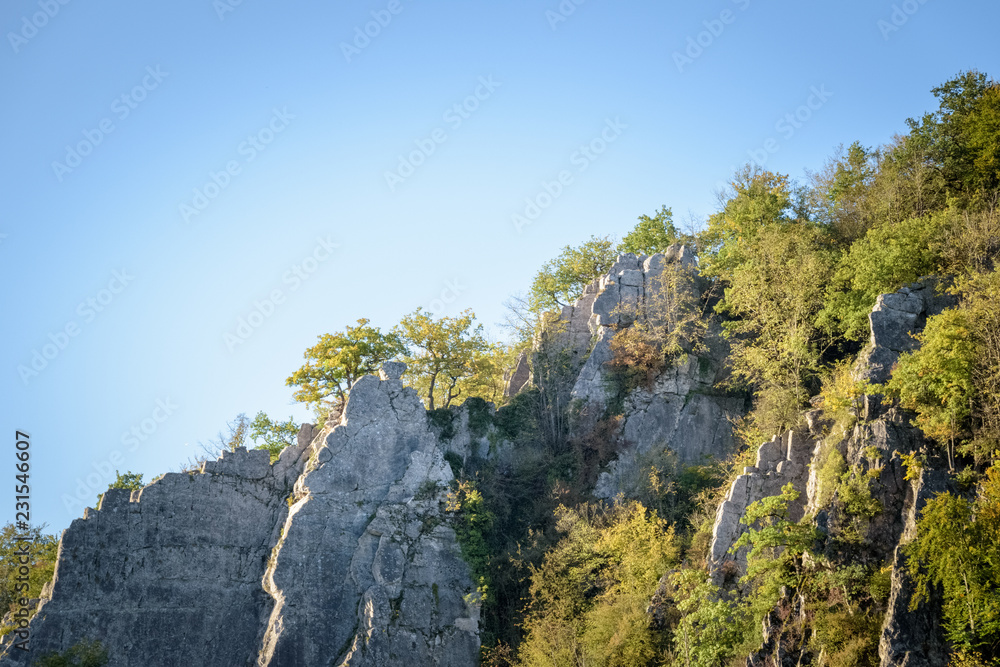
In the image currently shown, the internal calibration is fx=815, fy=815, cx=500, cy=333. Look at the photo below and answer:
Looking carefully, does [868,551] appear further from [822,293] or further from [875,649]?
[822,293]

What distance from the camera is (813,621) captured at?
23625mm

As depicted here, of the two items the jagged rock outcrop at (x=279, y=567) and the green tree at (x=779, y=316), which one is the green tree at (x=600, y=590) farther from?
the green tree at (x=779, y=316)

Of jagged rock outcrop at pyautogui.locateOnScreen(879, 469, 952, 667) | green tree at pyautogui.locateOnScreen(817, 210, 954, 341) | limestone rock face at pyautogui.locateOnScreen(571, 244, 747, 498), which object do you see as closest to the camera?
jagged rock outcrop at pyautogui.locateOnScreen(879, 469, 952, 667)

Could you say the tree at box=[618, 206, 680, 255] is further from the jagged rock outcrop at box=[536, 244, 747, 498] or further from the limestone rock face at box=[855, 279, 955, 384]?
the limestone rock face at box=[855, 279, 955, 384]

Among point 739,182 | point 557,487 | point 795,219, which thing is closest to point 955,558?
point 557,487

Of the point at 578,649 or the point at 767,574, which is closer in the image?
the point at 767,574

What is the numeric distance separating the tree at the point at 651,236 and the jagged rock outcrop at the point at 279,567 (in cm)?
1966

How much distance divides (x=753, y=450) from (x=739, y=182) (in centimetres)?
1545

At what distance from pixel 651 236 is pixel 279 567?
2780cm

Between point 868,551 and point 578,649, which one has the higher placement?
point 868,551

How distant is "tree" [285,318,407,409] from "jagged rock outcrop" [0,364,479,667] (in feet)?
12.9

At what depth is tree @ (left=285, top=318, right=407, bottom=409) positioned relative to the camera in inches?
1480

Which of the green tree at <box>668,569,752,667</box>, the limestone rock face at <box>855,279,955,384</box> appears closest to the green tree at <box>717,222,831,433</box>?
the limestone rock face at <box>855,279,955,384</box>

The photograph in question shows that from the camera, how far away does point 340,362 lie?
37344 millimetres
